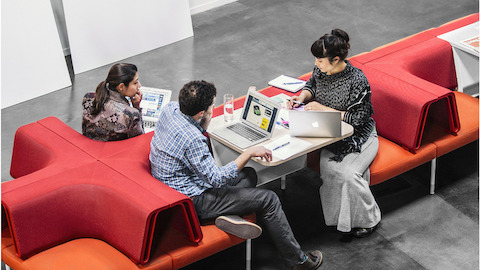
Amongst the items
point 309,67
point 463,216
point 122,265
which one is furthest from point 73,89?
point 463,216

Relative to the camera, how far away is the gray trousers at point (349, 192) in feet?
16.7

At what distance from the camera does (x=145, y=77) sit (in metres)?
7.71

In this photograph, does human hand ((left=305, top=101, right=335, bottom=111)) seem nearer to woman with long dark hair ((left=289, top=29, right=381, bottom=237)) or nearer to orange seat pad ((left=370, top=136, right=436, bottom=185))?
woman with long dark hair ((left=289, top=29, right=381, bottom=237))

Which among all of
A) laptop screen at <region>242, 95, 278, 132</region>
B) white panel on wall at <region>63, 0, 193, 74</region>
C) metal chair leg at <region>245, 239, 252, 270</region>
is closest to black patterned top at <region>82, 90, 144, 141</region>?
laptop screen at <region>242, 95, 278, 132</region>

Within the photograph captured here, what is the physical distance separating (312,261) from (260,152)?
87cm

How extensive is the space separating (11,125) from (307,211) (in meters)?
3.10

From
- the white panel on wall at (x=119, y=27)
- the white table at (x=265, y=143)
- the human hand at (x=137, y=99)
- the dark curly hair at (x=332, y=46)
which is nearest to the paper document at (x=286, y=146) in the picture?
the white table at (x=265, y=143)

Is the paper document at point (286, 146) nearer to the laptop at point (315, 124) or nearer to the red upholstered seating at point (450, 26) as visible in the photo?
the laptop at point (315, 124)

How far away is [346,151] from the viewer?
17.1 feet

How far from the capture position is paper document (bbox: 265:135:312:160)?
4.78 metres

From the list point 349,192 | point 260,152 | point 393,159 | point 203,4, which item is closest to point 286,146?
point 260,152

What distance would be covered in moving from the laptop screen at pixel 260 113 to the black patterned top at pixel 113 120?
786 millimetres

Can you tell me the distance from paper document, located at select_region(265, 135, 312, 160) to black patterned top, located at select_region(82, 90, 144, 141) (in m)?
1.00

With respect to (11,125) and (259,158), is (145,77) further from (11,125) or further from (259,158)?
(259,158)
